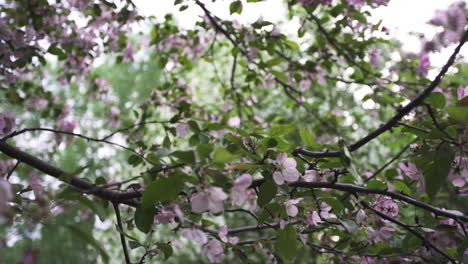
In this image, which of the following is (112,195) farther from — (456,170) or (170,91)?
(170,91)

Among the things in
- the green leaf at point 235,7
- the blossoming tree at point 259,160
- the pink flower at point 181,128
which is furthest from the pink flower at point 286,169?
the green leaf at point 235,7

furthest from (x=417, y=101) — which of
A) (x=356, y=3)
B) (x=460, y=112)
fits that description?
(x=356, y=3)

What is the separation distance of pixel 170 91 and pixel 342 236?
157cm

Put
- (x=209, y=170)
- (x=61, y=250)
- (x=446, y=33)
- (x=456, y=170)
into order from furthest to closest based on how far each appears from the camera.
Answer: (x=61, y=250) < (x=446, y=33) < (x=456, y=170) < (x=209, y=170)

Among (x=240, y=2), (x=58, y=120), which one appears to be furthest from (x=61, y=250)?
(x=240, y=2)

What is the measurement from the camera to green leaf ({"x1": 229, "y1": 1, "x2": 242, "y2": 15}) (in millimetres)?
1435

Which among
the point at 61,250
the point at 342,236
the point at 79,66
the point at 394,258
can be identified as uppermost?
the point at 61,250

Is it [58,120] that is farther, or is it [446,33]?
[58,120]

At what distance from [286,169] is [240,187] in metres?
0.14

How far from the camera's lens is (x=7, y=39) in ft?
4.51

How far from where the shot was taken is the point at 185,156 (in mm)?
633

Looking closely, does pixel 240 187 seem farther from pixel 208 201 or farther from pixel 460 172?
pixel 460 172

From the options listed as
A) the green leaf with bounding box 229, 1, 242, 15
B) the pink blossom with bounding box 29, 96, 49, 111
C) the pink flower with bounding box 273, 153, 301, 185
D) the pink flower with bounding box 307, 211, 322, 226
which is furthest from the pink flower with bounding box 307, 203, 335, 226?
the pink blossom with bounding box 29, 96, 49, 111

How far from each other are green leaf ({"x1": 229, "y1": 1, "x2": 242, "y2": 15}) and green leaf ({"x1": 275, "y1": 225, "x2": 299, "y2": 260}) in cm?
88
